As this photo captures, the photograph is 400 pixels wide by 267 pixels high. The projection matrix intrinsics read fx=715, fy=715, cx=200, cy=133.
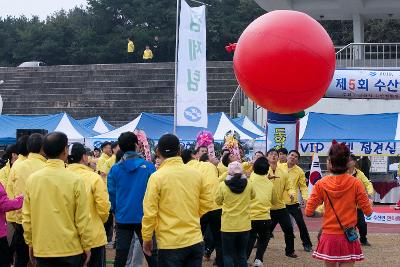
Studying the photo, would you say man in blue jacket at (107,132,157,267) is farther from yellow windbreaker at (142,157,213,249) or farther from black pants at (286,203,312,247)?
black pants at (286,203,312,247)

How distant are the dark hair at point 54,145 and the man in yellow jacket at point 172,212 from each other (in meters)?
0.83

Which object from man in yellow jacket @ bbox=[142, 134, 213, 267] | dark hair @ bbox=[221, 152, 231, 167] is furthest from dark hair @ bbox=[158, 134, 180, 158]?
dark hair @ bbox=[221, 152, 231, 167]

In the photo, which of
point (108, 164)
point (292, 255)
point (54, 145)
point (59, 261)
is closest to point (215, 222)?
point (292, 255)

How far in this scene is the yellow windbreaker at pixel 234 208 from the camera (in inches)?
331

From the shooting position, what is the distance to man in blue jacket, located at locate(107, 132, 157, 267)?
24.6ft

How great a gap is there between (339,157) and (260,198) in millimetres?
2701

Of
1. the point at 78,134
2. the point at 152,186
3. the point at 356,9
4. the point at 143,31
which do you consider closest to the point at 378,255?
the point at 152,186

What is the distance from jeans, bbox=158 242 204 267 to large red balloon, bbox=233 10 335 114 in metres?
2.09

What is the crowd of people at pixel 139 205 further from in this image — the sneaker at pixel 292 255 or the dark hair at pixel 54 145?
the sneaker at pixel 292 255

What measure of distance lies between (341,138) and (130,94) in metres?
17.6

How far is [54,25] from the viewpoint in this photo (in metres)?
59.2

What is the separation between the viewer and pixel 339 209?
6852 mm

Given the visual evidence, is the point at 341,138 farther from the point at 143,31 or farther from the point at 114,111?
the point at 143,31

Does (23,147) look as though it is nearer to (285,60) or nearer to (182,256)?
(182,256)
